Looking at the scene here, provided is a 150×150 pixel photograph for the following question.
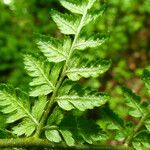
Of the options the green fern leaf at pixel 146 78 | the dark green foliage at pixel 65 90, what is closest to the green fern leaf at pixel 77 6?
the dark green foliage at pixel 65 90

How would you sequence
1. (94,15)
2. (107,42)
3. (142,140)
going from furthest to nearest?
(107,42)
(142,140)
(94,15)

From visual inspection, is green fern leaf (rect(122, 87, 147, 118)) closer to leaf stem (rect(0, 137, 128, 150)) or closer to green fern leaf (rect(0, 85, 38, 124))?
leaf stem (rect(0, 137, 128, 150))

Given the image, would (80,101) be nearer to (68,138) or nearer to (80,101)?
(80,101)

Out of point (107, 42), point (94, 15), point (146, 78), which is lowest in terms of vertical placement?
point (107, 42)

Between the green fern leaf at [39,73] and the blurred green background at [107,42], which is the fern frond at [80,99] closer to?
the green fern leaf at [39,73]

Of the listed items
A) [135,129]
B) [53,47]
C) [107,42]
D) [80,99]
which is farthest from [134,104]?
[107,42]

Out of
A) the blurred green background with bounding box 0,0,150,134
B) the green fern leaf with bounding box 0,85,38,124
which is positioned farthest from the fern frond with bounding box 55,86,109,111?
the blurred green background with bounding box 0,0,150,134
